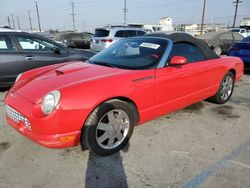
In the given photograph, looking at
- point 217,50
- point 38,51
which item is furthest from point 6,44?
point 217,50

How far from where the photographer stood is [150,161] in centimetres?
286

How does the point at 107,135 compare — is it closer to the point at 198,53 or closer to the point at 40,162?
the point at 40,162

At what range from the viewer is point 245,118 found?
4.21m

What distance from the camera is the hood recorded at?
2.81 m

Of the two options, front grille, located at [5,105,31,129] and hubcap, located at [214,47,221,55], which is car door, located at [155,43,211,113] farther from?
hubcap, located at [214,47,221,55]

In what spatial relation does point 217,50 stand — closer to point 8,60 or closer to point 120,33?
point 120,33

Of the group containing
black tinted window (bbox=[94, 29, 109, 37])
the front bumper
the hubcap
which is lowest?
the hubcap

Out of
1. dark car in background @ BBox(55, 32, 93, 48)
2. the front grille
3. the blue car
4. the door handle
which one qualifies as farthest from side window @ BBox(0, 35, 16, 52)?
dark car in background @ BBox(55, 32, 93, 48)

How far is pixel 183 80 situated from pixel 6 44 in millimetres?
4203

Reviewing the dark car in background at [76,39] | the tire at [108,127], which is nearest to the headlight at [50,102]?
the tire at [108,127]

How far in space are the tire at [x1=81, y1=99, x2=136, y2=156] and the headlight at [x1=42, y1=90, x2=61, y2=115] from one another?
16.4 inches

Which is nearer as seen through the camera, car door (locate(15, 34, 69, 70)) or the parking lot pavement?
the parking lot pavement

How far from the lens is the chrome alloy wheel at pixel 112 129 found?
2.93 m

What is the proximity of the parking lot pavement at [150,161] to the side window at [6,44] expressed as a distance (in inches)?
93.7
